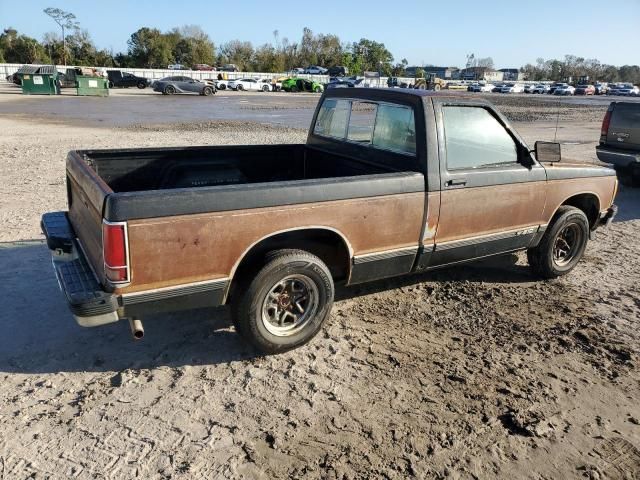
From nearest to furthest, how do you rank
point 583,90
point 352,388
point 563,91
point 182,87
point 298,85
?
point 352,388 < point 182,87 < point 298,85 < point 563,91 < point 583,90

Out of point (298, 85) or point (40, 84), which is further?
point (298, 85)

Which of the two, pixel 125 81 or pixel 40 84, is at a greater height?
pixel 125 81

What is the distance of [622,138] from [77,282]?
10.1 m

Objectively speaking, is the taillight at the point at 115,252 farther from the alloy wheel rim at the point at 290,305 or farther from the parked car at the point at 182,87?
the parked car at the point at 182,87

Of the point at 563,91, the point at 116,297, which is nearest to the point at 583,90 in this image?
the point at 563,91

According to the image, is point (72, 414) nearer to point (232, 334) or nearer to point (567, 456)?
point (232, 334)

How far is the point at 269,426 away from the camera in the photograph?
10.1 ft

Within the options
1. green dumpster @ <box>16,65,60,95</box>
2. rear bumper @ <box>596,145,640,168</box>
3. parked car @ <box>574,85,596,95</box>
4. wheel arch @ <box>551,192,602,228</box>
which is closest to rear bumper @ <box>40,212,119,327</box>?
wheel arch @ <box>551,192,602,228</box>

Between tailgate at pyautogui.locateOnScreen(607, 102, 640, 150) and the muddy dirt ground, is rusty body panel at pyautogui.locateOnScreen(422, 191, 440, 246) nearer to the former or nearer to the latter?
the muddy dirt ground

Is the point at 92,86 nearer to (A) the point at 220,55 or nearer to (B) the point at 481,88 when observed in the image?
(B) the point at 481,88

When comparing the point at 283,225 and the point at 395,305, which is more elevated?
the point at 283,225

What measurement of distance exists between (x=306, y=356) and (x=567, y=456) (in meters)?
1.82

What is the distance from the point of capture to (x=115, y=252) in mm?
2963

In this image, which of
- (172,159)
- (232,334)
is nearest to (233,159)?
(172,159)
